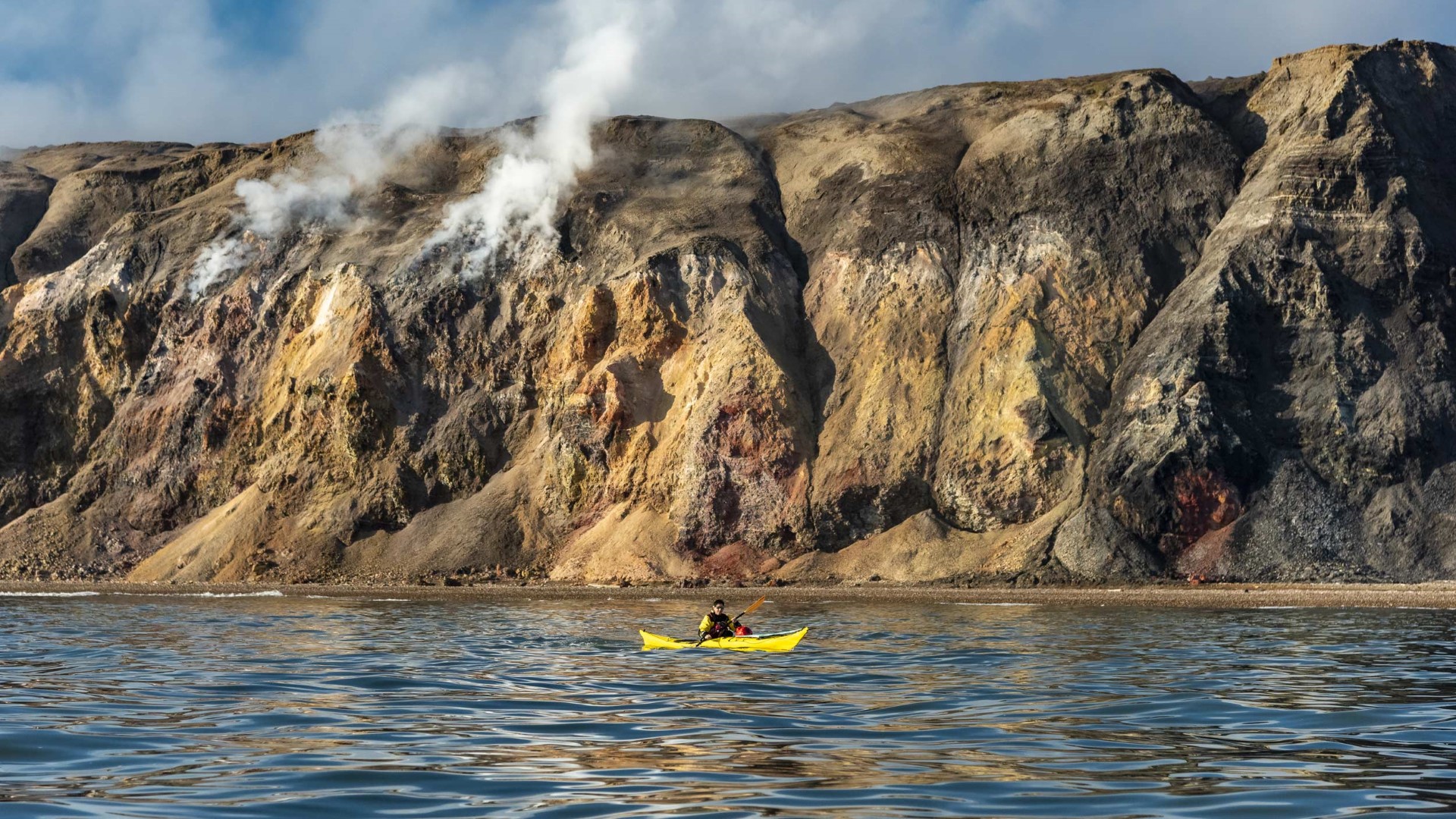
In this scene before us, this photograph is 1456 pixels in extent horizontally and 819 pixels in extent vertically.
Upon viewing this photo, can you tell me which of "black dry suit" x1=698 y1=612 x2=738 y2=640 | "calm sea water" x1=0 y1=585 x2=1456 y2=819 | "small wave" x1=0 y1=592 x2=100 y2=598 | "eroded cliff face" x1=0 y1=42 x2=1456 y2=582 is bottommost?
"calm sea water" x1=0 y1=585 x2=1456 y2=819

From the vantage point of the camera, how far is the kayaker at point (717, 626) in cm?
3222

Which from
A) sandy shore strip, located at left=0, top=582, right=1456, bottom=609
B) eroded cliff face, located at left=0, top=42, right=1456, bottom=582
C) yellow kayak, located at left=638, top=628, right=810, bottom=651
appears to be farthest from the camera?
→ eroded cliff face, located at left=0, top=42, right=1456, bottom=582

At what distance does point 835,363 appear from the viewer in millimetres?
67312

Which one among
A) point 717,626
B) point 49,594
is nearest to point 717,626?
point 717,626

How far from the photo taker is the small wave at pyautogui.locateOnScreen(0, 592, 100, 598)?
2318 inches

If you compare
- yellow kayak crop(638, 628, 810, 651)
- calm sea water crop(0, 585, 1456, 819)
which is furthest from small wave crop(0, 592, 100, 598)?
yellow kayak crop(638, 628, 810, 651)

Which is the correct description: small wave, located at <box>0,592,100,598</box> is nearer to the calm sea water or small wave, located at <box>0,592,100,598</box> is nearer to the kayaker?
the calm sea water

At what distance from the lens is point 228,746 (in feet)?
51.8

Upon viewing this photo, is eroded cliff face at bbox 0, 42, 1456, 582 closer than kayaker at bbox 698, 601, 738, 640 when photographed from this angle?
No

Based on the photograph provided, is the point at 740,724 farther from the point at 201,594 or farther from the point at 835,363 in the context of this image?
the point at 835,363

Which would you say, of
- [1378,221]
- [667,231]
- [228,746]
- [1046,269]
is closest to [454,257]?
[667,231]

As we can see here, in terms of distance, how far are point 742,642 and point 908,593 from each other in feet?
72.3

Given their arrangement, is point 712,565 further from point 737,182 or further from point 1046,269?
point 737,182

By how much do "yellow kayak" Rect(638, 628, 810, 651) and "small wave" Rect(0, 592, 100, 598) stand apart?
1441 inches
